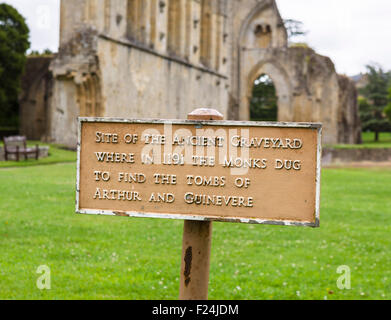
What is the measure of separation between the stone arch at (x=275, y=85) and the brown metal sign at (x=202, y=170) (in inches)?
1617

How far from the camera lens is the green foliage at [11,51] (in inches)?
1464

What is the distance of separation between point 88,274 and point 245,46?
42105mm

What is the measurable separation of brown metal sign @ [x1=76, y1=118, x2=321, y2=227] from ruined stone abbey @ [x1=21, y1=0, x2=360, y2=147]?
22534mm

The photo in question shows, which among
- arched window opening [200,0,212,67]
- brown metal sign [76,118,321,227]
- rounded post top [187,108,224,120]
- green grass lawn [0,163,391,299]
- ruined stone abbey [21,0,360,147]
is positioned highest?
arched window opening [200,0,212,67]

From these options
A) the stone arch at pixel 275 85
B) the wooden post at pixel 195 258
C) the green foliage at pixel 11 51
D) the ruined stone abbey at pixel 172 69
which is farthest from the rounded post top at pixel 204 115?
the stone arch at pixel 275 85

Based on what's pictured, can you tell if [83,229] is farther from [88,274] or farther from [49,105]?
[49,105]

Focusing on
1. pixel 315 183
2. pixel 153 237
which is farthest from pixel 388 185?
pixel 315 183

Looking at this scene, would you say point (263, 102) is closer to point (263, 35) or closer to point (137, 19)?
point (263, 35)

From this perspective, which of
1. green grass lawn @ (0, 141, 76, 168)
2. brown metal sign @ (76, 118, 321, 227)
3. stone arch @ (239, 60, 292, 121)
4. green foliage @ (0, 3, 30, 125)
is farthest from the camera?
stone arch @ (239, 60, 292, 121)

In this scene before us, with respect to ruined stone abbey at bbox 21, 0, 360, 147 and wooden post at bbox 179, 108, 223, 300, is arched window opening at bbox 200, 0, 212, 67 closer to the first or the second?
ruined stone abbey at bbox 21, 0, 360, 147

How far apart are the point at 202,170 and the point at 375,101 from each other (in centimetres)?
6208

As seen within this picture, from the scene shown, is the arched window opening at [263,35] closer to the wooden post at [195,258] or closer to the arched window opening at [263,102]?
the arched window opening at [263,102]

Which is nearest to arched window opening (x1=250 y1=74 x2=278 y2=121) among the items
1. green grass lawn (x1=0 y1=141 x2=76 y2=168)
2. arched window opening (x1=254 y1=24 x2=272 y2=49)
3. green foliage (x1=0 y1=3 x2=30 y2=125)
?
arched window opening (x1=254 y1=24 x2=272 y2=49)

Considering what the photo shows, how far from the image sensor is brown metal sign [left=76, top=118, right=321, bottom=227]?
13.0 feet
